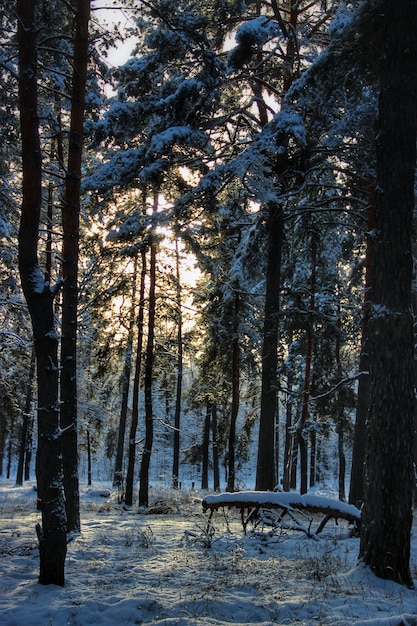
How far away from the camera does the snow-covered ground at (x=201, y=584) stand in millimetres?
4348

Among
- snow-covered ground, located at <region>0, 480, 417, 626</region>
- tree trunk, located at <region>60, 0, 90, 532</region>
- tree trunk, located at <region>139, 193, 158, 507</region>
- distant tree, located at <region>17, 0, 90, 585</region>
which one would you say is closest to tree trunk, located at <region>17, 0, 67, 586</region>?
distant tree, located at <region>17, 0, 90, 585</region>

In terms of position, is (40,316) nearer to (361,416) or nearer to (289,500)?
(289,500)

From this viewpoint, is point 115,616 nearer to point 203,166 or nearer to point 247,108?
point 203,166

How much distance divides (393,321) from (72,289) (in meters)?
5.61

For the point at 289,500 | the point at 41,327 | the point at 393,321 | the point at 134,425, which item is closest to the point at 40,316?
the point at 41,327

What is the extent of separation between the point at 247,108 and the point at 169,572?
10023 millimetres

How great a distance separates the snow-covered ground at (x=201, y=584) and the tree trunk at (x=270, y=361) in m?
2.74

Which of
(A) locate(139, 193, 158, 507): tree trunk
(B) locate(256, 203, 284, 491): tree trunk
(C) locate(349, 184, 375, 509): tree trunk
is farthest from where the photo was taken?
(A) locate(139, 193, 158, 507): tree trunk

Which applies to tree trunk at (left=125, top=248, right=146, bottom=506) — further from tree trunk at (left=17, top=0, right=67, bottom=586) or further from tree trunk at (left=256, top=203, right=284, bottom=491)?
tree trunk at (left=17, top=0, right=67, bottom=586)

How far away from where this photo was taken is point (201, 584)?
5.39 metres

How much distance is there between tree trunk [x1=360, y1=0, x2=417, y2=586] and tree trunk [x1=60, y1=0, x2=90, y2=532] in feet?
16.7

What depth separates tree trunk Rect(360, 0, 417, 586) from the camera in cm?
550

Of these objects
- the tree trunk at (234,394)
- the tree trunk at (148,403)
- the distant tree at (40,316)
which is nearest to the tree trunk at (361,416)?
the tree trunk at (148,403)

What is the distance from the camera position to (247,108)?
11281 millimetres
